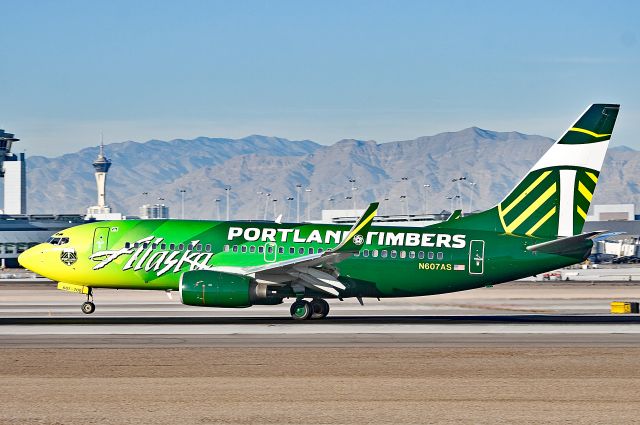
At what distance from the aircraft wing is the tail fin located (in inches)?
252

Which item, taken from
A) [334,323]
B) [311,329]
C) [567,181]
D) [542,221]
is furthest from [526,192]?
[311,329]

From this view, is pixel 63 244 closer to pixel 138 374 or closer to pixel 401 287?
pixel 401 287

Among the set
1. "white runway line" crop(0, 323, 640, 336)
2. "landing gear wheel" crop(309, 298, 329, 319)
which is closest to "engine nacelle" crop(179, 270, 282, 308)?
"white runway line" crop(0, 323, 640, 336)

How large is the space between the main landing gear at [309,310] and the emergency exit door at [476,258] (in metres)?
6.60

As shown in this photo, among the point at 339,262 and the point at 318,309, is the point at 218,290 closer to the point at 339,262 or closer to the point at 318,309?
the point at 318,309

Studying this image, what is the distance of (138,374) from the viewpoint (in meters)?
27.2

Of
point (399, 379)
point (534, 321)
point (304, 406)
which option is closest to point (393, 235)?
point (534, 321)

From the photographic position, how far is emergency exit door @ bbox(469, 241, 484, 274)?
45156 millimetres

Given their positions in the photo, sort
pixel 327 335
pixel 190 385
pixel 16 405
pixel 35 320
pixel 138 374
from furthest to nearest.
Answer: pixel 35 320
pixel 327 335
pixel 138 374
pixel 190 385
pixel 16 405

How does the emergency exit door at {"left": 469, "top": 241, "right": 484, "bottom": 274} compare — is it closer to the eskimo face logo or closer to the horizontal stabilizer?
the horizontal stabilizer

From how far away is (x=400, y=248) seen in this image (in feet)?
149

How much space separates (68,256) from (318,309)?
11.5 meters

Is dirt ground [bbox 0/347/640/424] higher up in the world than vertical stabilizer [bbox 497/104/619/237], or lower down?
lower down

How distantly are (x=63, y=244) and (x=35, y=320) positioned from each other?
14.2ft
